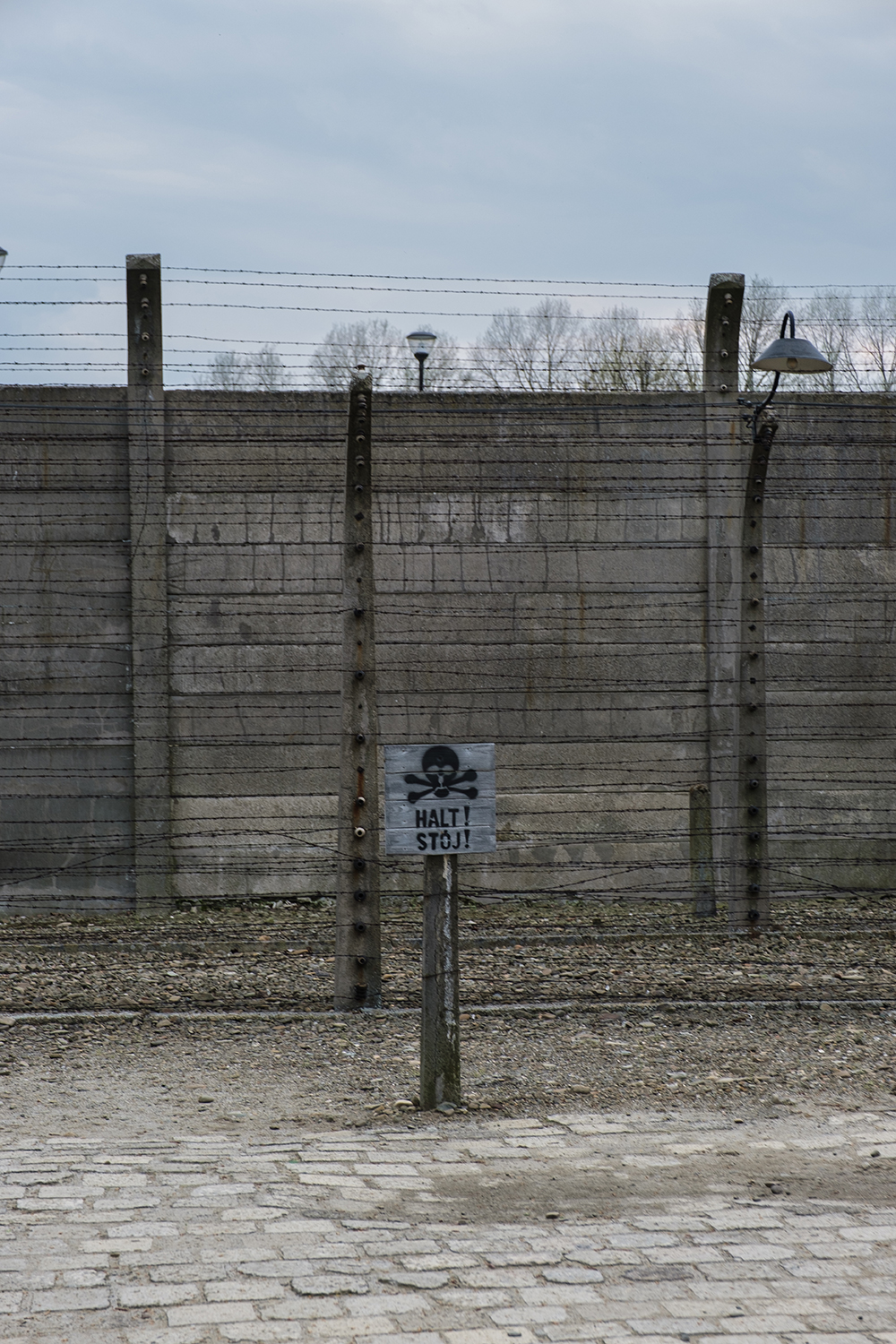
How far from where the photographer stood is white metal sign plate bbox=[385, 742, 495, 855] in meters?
6.24

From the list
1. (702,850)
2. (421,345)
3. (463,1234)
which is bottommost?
(463,1234)

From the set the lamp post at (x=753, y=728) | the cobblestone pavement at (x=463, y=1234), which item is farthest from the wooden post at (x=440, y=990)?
the lamp post at (x=753, y=728)

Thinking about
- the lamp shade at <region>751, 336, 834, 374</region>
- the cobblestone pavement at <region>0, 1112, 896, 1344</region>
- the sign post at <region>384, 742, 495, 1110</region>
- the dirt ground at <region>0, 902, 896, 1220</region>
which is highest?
the lamp shade at <region>751, 336, 834, 374</region>

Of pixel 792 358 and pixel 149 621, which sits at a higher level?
pixel 792 358

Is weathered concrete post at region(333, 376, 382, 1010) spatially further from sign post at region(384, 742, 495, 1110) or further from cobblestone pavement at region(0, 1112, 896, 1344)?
cobblestone pavement at region(0, 1112, 896, 1344)

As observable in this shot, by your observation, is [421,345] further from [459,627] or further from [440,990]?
[440,990]

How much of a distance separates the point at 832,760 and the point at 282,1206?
8.37 m

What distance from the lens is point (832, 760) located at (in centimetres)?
1202

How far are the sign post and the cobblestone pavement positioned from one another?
0.42 meters

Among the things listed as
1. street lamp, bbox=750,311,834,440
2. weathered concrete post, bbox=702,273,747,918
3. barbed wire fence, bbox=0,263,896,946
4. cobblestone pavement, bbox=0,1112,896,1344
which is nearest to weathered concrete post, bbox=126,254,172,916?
barbed wire fence, bbox=0,263,896,946

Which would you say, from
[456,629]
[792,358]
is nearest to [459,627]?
[456,629]

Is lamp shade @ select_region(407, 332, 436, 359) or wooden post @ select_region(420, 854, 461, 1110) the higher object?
lamp shade @ select_region(407, 332, 436, 359)

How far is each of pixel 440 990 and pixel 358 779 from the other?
82.2 inches

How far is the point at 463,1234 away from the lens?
174 inches
